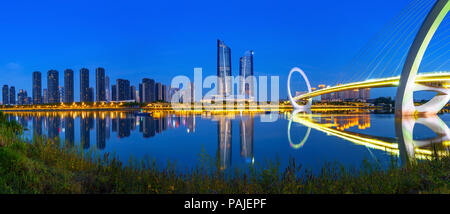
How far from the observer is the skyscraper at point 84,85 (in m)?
156

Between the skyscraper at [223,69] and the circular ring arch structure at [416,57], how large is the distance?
9895 cm

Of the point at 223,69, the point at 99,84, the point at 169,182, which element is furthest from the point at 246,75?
the point at 169,182

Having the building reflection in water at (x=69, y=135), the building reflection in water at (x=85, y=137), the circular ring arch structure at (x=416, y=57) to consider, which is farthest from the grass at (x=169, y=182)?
the circular ring arch structure at (x=416, y=57)

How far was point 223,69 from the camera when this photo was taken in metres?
136

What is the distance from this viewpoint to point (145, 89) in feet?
579

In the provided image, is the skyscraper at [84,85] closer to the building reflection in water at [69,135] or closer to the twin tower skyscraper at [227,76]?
the twin tower skyscraper at [227,76]

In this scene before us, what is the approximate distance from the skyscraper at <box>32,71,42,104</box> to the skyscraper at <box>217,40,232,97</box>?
121 metres

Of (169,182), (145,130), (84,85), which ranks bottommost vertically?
(145,130)

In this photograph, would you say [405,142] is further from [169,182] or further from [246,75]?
[246,75]

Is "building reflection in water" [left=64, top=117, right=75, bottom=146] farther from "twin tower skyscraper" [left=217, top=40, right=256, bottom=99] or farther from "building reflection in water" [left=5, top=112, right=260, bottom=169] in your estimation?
"twin tower skyscraper" [left=217, top=40, right=256, bottom=99]

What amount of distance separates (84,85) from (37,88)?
1304 inches
